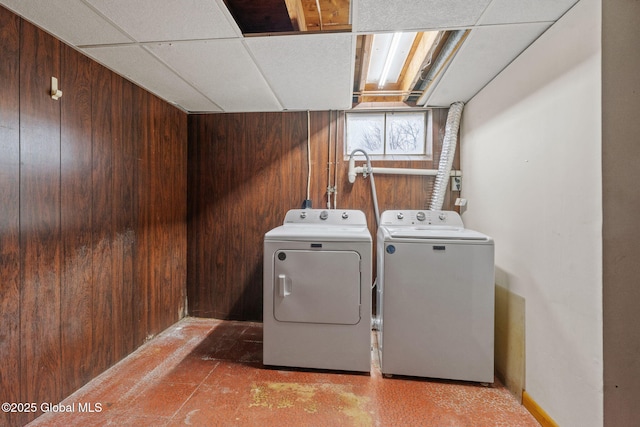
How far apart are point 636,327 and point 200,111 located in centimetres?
329

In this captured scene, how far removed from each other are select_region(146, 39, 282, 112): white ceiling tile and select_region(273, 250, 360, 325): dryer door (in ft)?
4.21

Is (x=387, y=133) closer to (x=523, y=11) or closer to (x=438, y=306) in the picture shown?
(x=523, y=11)

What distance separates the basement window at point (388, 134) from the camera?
2.71 m

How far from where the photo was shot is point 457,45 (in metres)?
1.66

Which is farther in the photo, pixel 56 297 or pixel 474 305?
pixel 474 305

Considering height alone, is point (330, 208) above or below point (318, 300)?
above

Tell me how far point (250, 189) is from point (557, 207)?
2337 millimetres

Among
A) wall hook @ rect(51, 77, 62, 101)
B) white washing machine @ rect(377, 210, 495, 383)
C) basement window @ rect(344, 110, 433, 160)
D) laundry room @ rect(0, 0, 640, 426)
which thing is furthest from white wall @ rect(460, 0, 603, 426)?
wall hook @ rect(51, 77, 62, 101)

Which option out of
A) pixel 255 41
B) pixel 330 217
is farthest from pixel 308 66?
pixel 330 217

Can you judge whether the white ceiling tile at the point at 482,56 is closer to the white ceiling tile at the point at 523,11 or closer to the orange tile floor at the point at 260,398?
the white ceiling tile at the point at 523,11

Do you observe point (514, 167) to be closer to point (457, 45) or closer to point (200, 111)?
point (457, 45)

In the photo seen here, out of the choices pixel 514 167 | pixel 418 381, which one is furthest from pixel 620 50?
pixel 418 381

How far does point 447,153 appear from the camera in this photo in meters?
2.50

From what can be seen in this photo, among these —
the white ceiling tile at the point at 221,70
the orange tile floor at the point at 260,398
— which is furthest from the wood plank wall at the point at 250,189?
the orange tile floor at the point at 260,398
